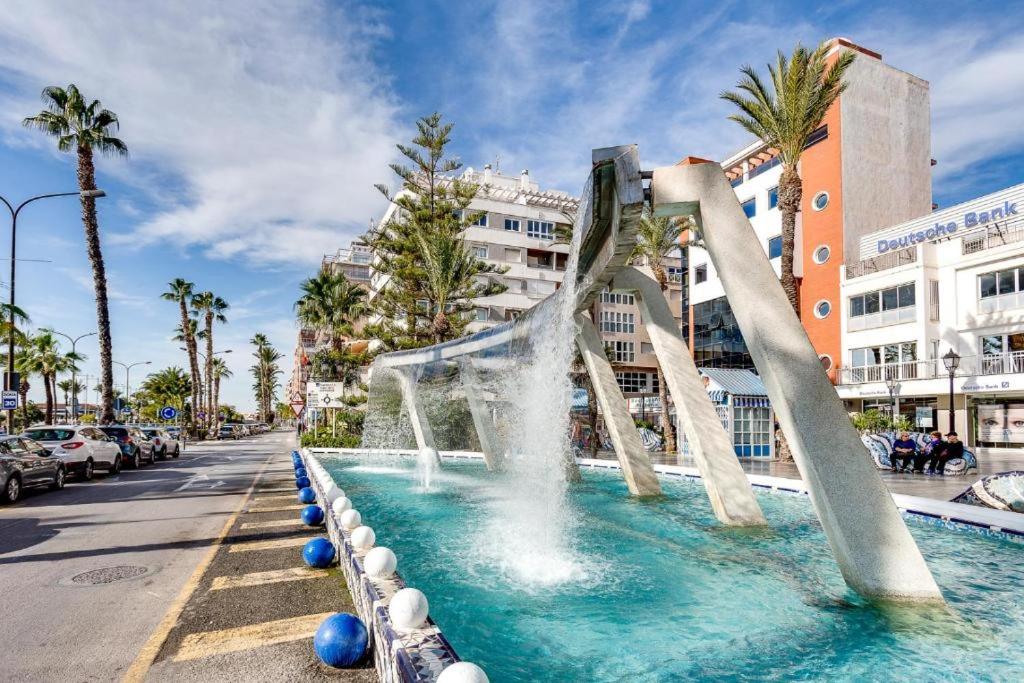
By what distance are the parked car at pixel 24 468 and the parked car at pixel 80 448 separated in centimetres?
69

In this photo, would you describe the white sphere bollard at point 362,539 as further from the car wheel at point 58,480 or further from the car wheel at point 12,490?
the car wheel at point 58,480

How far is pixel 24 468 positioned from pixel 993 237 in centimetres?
3827

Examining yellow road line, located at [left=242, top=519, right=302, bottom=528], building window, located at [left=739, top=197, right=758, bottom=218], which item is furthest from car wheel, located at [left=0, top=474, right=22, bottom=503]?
building window, located at [left=739, top=197, right=758, bottom=218]

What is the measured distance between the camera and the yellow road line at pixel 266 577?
693 cm

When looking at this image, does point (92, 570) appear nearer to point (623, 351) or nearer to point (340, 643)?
point (340, 643)

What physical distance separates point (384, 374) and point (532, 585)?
850 inches

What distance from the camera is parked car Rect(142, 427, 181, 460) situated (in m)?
29.3

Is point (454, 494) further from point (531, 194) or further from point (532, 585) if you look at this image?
point (531, 194)

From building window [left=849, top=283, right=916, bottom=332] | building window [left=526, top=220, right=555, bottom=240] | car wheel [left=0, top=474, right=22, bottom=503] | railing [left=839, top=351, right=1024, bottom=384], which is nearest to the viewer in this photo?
car wheel [left=0, top=474, right=22, bottom=503]

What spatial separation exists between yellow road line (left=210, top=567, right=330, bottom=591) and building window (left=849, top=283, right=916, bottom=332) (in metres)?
34.0

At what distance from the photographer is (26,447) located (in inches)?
610

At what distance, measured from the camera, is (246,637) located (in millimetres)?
5324

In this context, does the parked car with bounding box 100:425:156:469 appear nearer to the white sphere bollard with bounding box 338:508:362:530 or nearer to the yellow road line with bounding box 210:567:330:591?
the yellow road line with bounding box 210:567:330:591

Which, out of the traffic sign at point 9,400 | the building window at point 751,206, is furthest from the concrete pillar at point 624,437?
the building window at point 751,206
